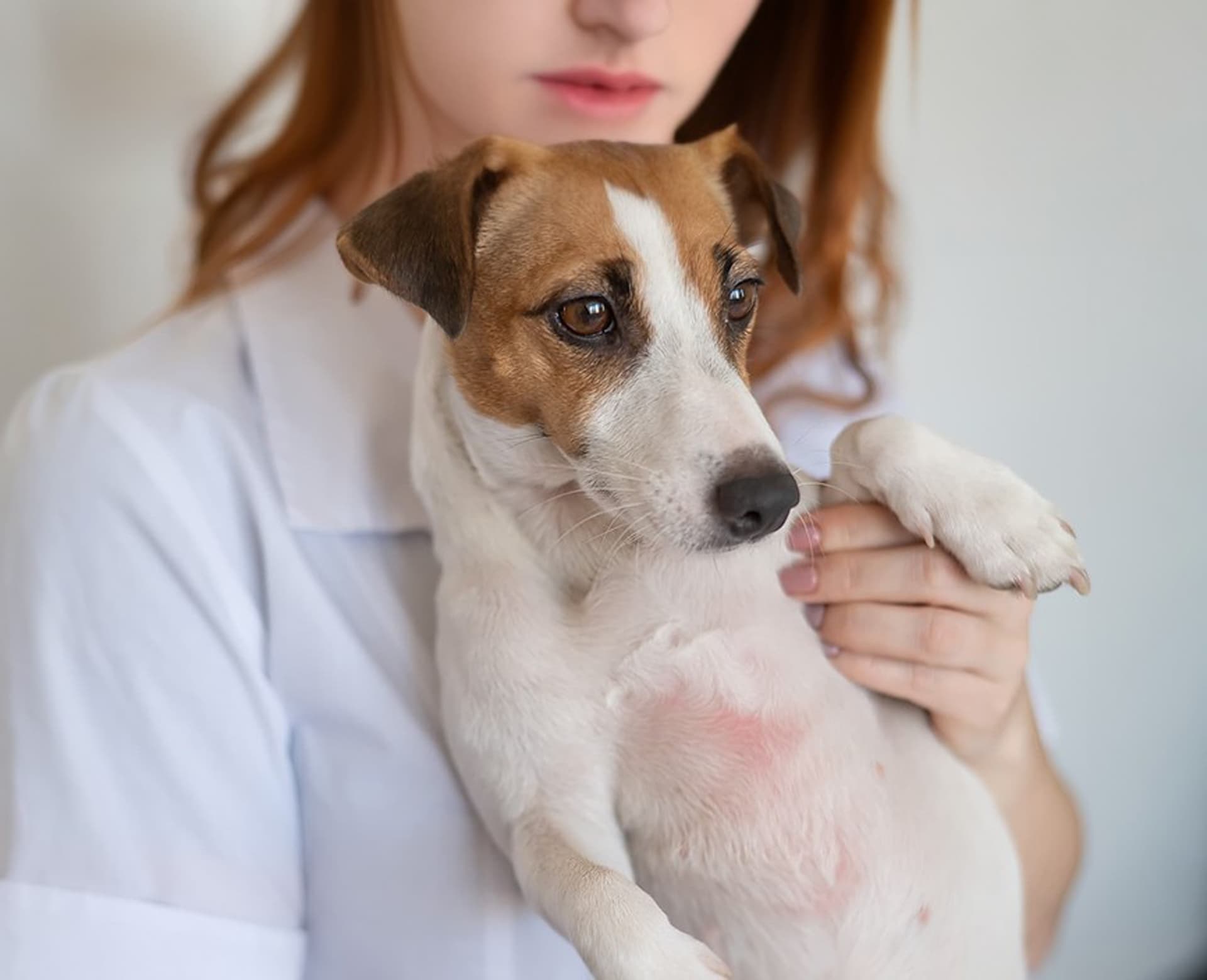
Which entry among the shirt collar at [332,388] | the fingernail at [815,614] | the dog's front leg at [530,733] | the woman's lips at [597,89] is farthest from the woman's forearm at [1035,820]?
the woman's lips at [597,89]

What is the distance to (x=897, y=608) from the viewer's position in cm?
122

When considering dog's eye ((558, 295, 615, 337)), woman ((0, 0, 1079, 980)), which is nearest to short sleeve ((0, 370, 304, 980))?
woman ((0, 0, 1079, 980))

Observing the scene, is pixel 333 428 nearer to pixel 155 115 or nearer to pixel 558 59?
pixel 558 59

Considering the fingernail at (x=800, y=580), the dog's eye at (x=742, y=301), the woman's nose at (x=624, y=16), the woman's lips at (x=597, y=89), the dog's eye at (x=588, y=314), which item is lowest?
the fingernail at (x=800, y=580)

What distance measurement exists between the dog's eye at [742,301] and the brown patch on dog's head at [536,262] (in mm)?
13

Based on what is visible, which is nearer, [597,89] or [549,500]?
[549,500]

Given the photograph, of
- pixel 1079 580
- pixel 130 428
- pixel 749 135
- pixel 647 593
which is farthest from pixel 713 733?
pixel 749 135

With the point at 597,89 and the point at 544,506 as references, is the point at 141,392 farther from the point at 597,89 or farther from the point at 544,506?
the point at 597,89

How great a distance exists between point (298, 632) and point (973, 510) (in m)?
0.74

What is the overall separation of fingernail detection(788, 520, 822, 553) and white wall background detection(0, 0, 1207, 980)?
1.14m

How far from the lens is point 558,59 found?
133 centimetres

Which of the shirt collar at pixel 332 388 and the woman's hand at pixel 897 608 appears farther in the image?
the shirt collar at pixel 332 388

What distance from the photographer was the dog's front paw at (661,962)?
0.94 m

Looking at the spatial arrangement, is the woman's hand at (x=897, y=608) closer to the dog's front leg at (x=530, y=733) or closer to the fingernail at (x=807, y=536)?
the fingernail at (x=807, y=536)
